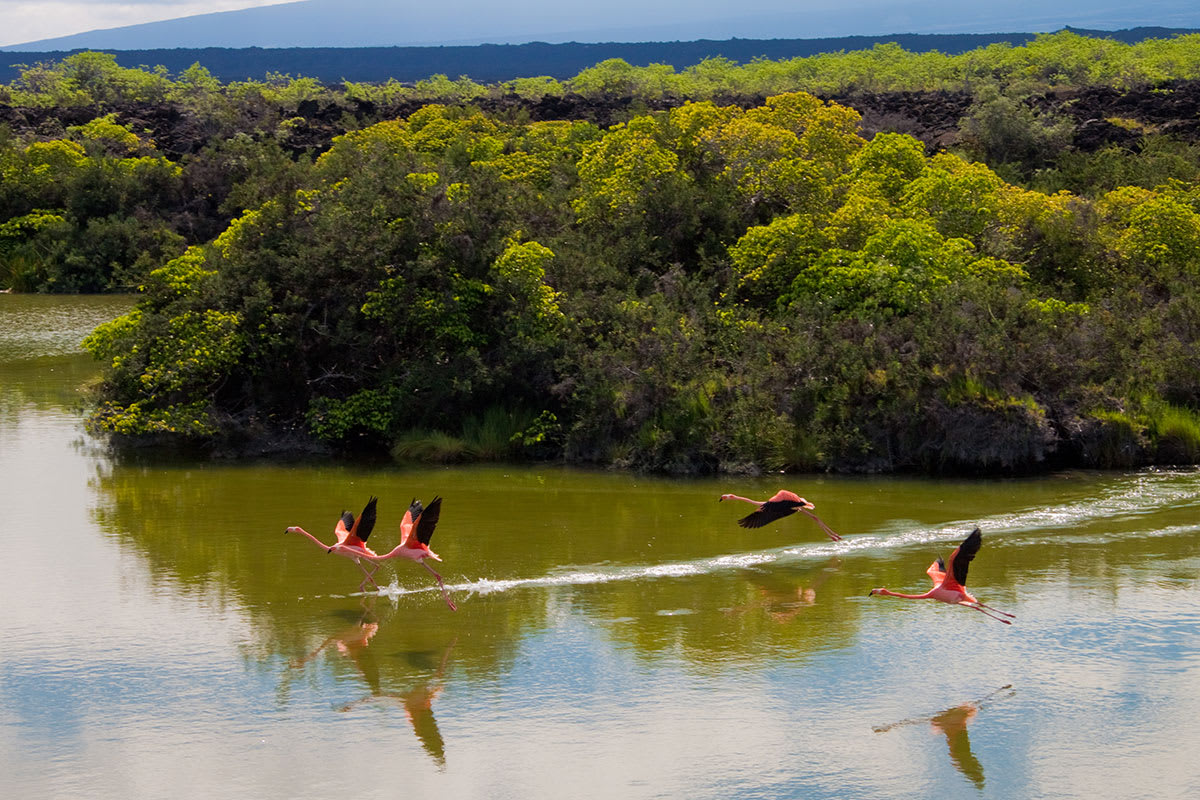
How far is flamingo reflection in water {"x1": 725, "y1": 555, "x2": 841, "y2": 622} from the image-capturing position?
48.7 feet

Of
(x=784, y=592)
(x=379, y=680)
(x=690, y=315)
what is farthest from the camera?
(x=690, y=315)

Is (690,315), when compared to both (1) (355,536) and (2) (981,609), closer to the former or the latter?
(1) (355,536)

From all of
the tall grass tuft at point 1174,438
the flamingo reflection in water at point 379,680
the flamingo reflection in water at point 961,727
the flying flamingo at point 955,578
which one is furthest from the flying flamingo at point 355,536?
the tall grass tuft at point 1174,438

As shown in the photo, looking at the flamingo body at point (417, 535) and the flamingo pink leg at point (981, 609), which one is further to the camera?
the flamingo body at point (417, 535)

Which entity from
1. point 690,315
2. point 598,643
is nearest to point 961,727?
point 598,643

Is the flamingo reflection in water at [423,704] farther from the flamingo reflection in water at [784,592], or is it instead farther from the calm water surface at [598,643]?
the flamingo reflection in water at [784,592]

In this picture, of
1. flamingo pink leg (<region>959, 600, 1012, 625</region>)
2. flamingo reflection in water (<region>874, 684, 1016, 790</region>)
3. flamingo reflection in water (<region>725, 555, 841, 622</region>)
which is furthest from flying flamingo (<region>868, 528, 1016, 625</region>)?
flamingo reflection in water (<region>725, 555, 841, 622</region>)

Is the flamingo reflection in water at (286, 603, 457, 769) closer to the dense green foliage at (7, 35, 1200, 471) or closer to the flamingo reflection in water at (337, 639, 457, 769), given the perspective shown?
the flamingo reflection in water at (337, 639, 457, 769)

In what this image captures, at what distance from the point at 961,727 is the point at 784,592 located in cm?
397

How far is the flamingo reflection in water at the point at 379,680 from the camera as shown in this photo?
11.6 meters

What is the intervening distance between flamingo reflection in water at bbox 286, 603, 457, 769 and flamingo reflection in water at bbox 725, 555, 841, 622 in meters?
3.57

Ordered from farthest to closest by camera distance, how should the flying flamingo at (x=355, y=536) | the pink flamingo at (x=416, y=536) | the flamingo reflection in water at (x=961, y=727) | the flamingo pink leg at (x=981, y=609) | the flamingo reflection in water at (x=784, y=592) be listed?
the flamingo reflection in water at (x=784, y=592)
the flying flamingo at (x=355, y=536)
the pink flamingo at (x=416, y=536)
the flamingo pink leg at (x=981, y=609)
the flamingo reflection in water at (x=961, y=727)

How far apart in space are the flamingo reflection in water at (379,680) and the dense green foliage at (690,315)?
7.90 meters

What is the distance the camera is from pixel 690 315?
23109mm
